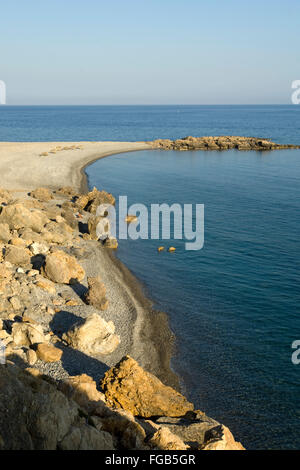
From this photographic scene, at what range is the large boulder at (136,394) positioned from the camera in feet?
68.4

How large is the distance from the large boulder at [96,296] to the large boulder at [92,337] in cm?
498

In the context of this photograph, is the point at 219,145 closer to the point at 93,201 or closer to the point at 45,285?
the point at 93,201

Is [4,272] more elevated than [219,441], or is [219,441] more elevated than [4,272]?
[4,272]

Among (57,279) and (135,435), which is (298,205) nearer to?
(57,279)

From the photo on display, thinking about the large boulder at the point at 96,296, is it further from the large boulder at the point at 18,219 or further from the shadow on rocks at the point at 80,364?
the large boulder at the point at 18,219

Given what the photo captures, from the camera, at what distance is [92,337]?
26.2m

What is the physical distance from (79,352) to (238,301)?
15419 mm

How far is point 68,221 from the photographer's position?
163 ft

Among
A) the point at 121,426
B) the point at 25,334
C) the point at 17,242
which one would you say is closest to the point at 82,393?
the point at 121,426

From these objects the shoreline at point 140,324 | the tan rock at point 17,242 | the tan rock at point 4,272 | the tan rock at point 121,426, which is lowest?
the shoreline at point 140,324

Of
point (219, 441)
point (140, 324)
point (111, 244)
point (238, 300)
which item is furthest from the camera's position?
point (111, 244)

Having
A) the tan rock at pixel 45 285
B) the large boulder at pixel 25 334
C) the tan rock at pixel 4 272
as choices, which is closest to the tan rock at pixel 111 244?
the tan rock at pixel 45 285

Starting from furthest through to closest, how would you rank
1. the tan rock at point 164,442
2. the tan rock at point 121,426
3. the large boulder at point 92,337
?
the large boulder at point 92,337, the tan rock at point 164,442, the tan rock at point 121,426

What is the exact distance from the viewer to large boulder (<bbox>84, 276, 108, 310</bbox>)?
31.9 metres
